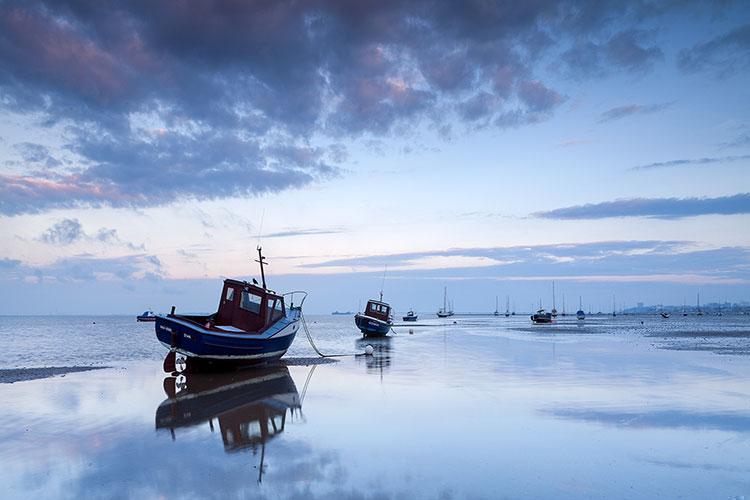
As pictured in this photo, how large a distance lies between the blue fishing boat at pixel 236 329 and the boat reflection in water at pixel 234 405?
3.39 ft

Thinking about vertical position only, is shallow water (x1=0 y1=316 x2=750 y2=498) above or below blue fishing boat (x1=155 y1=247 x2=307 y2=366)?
below

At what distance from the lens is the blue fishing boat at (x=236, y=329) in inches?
850

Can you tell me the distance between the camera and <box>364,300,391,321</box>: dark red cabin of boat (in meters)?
57.8

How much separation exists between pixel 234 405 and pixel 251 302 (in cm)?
1082

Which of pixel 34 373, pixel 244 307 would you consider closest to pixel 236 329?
pixel 244 307

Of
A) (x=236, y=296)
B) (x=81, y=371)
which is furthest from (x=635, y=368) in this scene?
(x=81, y=371)

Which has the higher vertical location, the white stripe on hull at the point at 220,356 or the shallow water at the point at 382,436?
the white stripe on hull at the point at 220,356

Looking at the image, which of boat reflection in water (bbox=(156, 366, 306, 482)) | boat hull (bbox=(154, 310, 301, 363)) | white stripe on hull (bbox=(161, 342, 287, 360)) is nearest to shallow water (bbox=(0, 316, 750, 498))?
boat reflection in water (bbox=(156, 366, 306, 482))

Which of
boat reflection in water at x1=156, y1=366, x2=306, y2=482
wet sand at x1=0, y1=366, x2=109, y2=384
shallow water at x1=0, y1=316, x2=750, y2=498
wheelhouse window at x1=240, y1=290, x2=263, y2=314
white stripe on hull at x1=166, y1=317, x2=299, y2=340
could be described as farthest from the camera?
wheelhouse window at x1=240, y1=290, x2=263, y2=314

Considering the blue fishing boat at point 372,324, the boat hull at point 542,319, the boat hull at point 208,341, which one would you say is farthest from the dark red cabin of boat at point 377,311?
the boat hull at point 542,319

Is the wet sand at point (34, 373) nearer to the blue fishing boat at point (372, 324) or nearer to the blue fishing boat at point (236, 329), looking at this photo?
the blue fishing boat at point (236, 329)

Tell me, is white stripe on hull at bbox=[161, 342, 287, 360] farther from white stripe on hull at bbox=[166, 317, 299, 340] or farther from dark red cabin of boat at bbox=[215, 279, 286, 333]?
dark red cabin of boat at bbox=[215, 279, 286, 333]

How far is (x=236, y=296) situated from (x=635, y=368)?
18.4m

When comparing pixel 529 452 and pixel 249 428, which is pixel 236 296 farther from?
pixel 529 452
